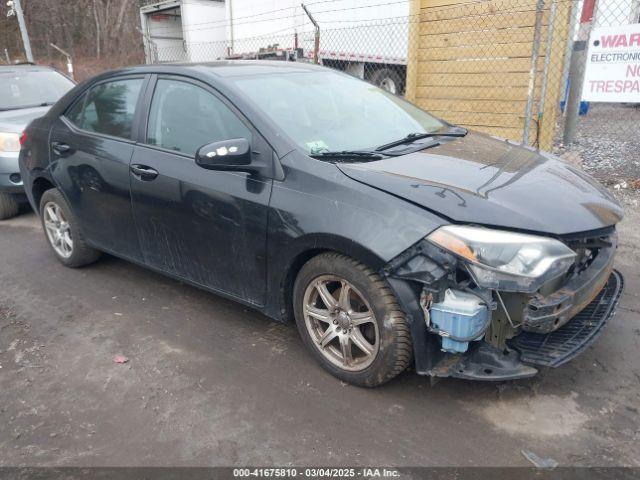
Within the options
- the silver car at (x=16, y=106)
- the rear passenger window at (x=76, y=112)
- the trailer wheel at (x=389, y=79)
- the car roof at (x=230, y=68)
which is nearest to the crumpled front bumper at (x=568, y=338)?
the car roof at (x=230, y=68)

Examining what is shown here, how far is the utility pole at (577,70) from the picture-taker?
7.16 m

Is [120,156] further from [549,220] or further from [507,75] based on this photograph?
[507,75]

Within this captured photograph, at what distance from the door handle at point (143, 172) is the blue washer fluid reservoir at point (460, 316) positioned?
6.77ft

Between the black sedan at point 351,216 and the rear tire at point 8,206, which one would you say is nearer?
the black sedan at point 351,216

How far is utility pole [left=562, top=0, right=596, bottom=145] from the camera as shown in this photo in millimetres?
7160

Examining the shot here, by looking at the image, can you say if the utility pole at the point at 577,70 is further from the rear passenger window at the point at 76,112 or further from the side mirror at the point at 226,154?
the rear passenger window at the point at 76,112

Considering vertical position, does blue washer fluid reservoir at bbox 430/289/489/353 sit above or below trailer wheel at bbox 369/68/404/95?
below

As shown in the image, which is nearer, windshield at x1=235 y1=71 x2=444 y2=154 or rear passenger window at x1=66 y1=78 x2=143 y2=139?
windshield at x1=235 y1=71 x2=444 y2=154

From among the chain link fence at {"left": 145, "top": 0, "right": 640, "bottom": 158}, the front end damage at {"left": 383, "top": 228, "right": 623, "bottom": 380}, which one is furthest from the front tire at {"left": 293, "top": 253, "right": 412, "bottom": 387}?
the chain link fence at {"left": 145, "top": 0, "right": 640, "bottom": 158}

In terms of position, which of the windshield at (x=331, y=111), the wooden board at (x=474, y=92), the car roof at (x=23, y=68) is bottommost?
the wooden board at (x=474, y=92)

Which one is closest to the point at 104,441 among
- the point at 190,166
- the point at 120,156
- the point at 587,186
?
the point at 190,166

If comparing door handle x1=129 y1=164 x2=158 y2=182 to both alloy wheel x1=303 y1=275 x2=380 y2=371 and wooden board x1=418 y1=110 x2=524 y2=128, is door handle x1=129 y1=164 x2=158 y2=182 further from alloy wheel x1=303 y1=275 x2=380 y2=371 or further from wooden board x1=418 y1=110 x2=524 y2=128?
wooden board x1=418 y1=110 x2=524 y2=128

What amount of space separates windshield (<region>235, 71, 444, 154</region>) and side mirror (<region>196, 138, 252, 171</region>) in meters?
0.29

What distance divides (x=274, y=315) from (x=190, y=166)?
3.47 ft
